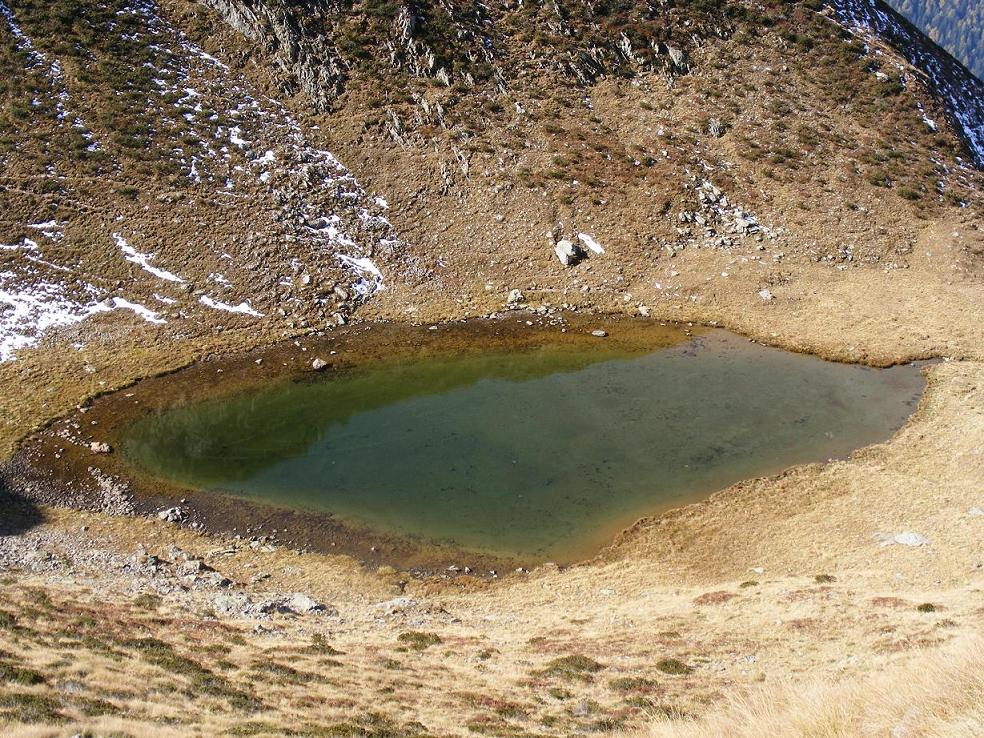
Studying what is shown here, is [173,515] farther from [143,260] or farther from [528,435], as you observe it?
[143,260]

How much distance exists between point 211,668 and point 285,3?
199 ft

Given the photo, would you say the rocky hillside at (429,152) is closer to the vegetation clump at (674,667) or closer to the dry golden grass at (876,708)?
the vegetation clump at (674,667)

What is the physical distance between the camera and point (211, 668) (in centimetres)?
1880

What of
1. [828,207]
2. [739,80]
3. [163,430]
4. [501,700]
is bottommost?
[163,430]

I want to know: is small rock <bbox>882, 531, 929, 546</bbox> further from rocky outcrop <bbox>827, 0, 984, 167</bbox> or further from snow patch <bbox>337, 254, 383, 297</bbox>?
rocky outcrop <bbox>827, 0, 984, 167</bbox>

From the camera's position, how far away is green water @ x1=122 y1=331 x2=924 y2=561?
30.6 meters

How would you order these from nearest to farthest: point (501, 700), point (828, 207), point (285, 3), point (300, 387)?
point (501, 700) → point (300, 387) → point (828, 207) → point (285, 3)

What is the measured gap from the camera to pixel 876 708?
12.5 m

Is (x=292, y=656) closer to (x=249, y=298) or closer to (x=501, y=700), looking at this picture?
(x=501, y=700)

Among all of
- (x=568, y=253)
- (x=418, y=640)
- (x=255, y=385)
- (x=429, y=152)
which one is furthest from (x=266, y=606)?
(x=429, y=152)

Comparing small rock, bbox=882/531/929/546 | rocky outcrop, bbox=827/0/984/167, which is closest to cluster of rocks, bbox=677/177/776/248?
rocky outcrop, bbox=827/0/984/167

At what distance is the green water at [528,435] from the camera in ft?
100

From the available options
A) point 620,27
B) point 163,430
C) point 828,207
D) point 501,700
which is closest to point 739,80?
point 620,27

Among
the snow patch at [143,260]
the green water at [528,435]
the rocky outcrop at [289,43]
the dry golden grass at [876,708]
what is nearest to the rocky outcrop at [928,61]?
the green water at [528,435]
